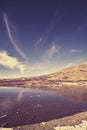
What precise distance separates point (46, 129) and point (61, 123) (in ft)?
18.5

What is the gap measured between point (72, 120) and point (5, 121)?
16.8m

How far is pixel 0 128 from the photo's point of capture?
3603cm

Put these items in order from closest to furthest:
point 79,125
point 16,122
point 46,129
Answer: point 46,129, point 79,125, point 16,122

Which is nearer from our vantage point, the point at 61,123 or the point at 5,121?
the point at 61,123

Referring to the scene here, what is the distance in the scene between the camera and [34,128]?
35969 mm

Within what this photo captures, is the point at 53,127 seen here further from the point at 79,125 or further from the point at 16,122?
the point at 16,122

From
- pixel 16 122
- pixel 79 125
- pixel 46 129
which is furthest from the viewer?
pixel 16 122

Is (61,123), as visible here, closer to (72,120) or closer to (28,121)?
(72,120)

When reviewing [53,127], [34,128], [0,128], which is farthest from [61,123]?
[0,128]

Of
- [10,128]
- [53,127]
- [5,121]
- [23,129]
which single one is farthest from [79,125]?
[5,121]

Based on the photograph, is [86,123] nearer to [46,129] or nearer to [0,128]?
[46,129]

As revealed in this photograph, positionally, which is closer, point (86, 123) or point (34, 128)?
point (34, 128)

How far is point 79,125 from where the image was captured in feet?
122

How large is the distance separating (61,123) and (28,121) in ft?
28.4
